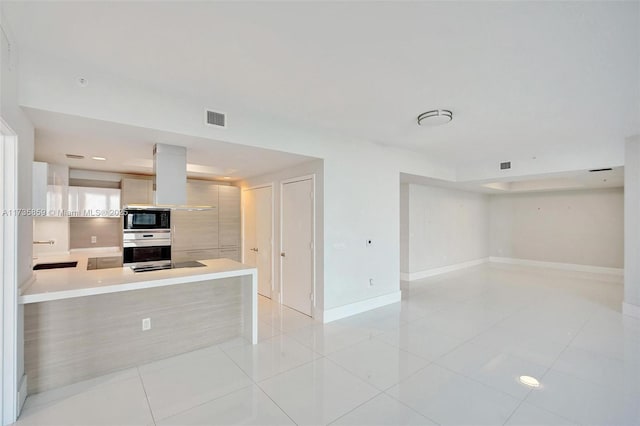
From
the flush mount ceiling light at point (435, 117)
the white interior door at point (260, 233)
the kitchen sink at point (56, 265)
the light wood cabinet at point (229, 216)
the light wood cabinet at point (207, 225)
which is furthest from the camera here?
the light wood cabinet at point (229, 216)

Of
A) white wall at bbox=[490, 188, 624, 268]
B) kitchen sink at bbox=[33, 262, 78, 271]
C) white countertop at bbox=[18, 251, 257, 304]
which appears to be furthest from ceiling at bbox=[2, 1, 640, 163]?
white wall at bbox=[490, 188, 624, 268]

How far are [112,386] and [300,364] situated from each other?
5.47ft

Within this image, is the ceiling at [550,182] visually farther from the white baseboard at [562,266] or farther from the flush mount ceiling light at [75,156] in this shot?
the flush mount ceiling light at [75,156]

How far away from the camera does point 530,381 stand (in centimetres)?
255

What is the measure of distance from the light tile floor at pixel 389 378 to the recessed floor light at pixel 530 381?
63mm

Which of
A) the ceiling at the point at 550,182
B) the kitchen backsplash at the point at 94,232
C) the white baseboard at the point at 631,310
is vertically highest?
the ceiling at the point at 550,182

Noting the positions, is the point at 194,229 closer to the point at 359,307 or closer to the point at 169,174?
the point at 169,174

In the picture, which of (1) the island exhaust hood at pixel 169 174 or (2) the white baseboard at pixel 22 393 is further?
(1) the island exhaust hood at pixel 169 174

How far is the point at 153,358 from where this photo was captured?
2934 millimetres

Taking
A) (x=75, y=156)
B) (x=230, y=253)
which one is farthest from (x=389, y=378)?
(x=75, y=156)

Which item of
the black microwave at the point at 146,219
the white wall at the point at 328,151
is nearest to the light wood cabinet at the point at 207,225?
the black microwave at the point at 146,219

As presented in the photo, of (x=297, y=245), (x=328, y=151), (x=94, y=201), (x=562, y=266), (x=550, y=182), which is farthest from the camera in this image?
(x=562, y=266)

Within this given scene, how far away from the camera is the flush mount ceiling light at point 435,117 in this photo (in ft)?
10.3

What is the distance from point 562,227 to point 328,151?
830cm
